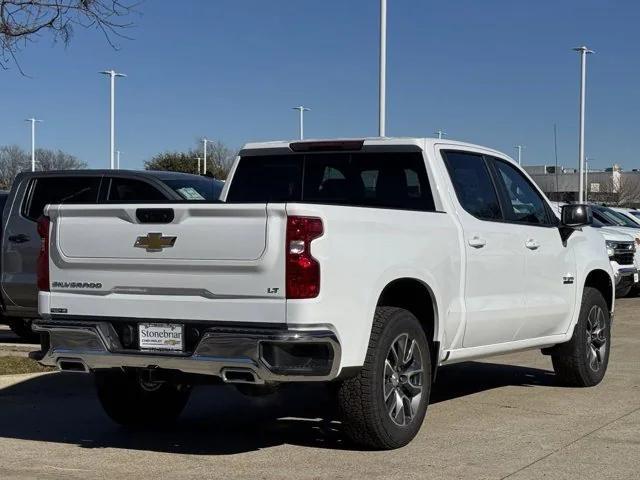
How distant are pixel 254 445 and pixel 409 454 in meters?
1.06

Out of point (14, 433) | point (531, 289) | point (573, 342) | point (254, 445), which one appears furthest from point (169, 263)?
point (573, 342)

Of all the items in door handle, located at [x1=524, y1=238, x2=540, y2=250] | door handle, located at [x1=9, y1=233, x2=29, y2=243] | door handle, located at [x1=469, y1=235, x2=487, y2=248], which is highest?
door handle, located at [x1=469, y1=235, x2=487, y2=248]

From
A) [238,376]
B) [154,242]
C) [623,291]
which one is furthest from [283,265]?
[623,291]

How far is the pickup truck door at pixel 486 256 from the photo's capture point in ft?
24.8

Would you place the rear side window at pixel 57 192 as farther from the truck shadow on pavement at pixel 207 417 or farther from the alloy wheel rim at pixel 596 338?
the alloy wheel rim at pixel 596 338

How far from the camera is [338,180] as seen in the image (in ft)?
26.3

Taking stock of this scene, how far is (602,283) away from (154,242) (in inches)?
198

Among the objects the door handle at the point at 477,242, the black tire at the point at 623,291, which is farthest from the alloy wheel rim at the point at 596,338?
the black tire at the point at 623,291

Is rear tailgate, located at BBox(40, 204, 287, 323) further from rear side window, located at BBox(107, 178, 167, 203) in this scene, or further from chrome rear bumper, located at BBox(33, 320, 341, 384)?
rear side window, located at BBox(107, 178, 167, 203)

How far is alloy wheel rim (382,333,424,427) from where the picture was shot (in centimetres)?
669

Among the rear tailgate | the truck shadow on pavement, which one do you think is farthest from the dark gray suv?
the rear tailgate

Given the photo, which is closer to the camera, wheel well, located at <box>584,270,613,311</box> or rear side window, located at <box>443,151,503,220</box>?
rear side window, located at <box>443,151,503,220</box>

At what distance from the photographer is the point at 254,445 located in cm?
709

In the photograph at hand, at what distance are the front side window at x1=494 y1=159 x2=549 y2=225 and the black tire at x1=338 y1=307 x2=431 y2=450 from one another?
6.34 ft
